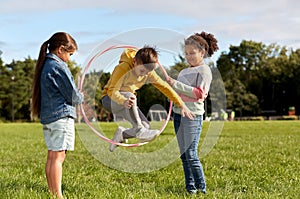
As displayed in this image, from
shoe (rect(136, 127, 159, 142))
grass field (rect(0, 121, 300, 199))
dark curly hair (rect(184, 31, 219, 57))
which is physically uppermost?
dark curly hair (rect(184, 31, 219, 57))

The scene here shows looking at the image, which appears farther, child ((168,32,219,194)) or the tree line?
the tree line

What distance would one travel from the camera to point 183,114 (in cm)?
529

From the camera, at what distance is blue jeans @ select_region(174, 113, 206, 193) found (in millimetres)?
5371

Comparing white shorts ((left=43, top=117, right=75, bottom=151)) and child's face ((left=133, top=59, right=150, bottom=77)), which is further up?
child's face ((left=133, top=59, right=150, bottom=77))

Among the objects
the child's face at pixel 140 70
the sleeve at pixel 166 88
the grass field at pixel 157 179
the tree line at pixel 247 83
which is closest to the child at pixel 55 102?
the grass field at pixel 157 179

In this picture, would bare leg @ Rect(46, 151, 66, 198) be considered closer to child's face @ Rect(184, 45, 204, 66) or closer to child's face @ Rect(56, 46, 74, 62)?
child's face @ Rect(56, 46, 74, 62)

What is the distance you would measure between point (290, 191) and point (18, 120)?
62259 millimetres

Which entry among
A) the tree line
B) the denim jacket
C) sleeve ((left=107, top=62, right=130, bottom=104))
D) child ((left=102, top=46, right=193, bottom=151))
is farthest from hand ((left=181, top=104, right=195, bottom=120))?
the tree line

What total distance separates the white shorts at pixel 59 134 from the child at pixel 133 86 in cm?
73

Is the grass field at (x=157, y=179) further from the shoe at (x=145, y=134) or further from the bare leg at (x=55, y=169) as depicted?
the shoe at (x=145, y=134)

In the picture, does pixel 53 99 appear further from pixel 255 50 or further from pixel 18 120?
pixel 255 50

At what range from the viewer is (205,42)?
5.55 meters

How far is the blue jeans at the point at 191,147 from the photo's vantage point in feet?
17.6

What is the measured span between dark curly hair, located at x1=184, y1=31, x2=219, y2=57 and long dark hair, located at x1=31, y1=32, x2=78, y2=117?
53.3 inches
